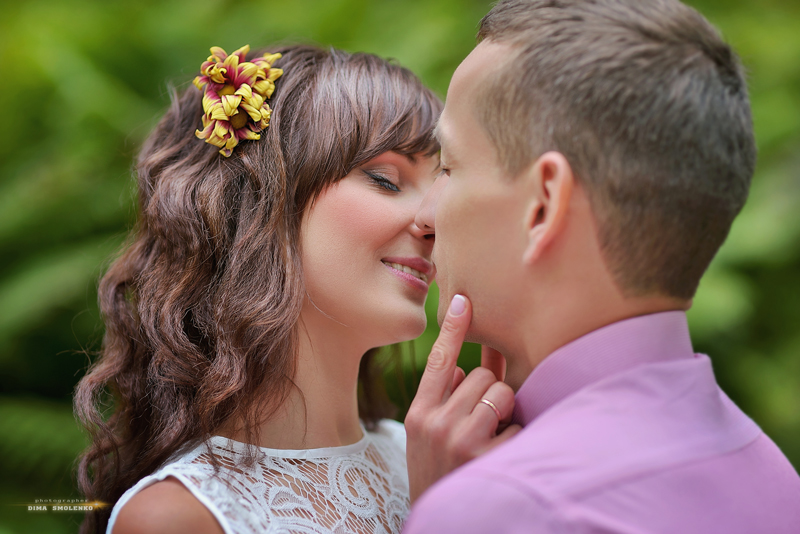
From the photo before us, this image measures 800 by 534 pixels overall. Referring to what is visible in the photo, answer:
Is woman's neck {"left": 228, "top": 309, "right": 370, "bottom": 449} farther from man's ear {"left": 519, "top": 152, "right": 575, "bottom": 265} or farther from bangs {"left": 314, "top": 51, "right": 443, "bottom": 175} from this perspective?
man's ear {"left": 519, "top": 152, "right": 575, "bottom": 265}

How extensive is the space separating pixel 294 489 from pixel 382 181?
900 mm

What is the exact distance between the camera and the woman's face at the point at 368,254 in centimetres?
177

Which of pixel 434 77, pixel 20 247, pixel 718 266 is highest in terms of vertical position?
pixel 434 77

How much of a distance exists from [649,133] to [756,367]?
11.9ft

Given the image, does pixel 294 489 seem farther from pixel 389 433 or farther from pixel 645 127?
pixel 645 127

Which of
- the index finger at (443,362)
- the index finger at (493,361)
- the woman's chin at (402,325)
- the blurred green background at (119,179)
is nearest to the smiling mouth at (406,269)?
the woman's chin at (402,325)

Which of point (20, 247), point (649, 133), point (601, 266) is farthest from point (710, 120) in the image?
point (20, 247)

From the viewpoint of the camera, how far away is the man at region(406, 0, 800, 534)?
3.30 feet

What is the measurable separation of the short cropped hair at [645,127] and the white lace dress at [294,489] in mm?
988

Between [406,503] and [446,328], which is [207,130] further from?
[406,503]

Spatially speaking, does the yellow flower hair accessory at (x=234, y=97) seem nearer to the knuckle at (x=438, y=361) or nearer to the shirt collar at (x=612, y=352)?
the knuckle at (x=438, y=361)

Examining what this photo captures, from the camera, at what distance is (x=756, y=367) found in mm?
4055

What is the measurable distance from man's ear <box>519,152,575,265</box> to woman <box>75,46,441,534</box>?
65cm

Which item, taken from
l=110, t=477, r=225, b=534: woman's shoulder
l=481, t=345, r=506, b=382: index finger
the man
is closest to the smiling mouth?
l=481, t=345, r=506, b=382: index finger
